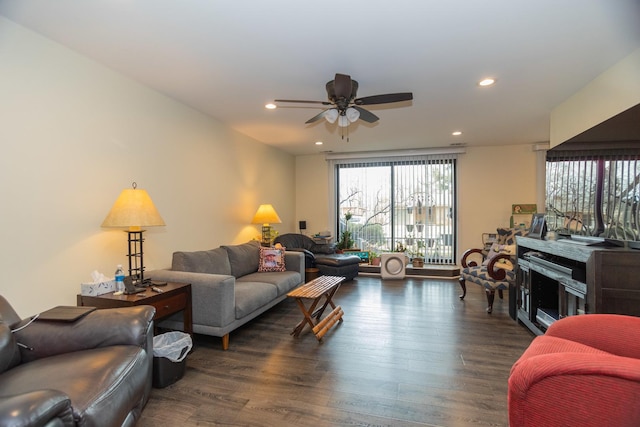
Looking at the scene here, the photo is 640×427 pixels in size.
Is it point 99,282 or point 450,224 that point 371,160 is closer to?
point 450,224

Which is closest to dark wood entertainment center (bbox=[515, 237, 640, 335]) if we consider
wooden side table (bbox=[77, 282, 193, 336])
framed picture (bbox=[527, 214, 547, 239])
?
framed picture (bbox=[527, 214, 547, 239])

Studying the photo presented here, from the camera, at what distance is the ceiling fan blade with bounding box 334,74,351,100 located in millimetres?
2445

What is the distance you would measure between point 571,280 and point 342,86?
2454 mm

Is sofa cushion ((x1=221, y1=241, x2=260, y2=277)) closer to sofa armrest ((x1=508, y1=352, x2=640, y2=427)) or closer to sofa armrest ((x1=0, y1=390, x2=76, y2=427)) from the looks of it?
sofa armrest ((x1=0, y1=390, x2=76, y2=427))

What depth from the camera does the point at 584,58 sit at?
2473 millimetres

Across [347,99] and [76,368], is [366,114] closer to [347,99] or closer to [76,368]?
[347,99]

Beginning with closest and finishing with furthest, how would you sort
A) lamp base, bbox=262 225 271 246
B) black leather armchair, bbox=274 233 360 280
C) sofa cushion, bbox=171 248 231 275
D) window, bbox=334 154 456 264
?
sofa cushion, bbox=171 248 231 275
lamp base, bbox=262 225 271 246
black leather armchair, bbox=274 233 360 280
window, bbox=334 154 456 264

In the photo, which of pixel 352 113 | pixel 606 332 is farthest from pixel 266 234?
pixel 606 332

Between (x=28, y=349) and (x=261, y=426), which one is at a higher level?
(x=28, y=349)

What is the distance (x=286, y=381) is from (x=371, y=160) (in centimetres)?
503

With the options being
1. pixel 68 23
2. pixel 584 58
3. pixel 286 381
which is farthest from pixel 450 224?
pixel 68 23

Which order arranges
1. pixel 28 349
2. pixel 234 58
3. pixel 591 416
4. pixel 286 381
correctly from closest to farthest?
pixel 591 416 → pixel 28 349 → pixel 286 381 → pixel 234 58

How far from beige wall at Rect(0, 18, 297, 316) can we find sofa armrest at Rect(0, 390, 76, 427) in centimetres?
145

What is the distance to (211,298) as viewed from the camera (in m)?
2.70
